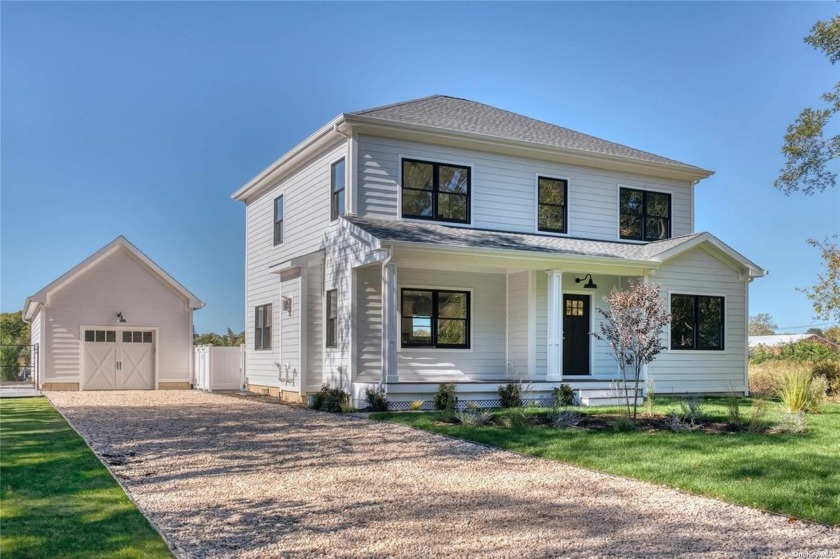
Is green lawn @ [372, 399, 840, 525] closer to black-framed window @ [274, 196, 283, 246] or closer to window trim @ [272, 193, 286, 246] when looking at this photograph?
window trim @ [272, 193, 286, 246]

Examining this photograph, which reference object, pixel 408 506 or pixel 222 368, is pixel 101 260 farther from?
pixel 408 506

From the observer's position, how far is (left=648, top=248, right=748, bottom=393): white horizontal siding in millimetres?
17891

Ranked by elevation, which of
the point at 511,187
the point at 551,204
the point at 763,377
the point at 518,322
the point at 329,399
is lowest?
the point at 763,377

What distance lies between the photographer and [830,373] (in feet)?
61.5

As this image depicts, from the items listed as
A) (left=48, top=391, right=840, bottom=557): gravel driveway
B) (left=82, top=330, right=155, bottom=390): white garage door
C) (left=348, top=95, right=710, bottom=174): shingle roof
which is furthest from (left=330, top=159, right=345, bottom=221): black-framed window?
(left=82, top=330, right=155, bottom=390): white garage door

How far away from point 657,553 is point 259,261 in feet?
60.4

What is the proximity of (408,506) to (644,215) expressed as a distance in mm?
15277

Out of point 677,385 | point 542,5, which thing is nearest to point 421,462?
point 677,385

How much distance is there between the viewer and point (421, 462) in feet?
27.6

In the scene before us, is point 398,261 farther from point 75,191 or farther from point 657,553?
point 75,191

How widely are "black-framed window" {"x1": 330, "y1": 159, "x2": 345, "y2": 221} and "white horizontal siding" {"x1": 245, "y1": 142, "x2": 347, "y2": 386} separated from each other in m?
0.17

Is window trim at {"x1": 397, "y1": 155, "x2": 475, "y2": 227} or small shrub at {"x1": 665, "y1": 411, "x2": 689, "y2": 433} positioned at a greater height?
window trim at {"x1": 397, "y1": 155, "x2": 475, "y2": 227}

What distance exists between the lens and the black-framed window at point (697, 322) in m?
18.2

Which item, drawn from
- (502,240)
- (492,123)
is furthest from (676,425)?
(492,123)
